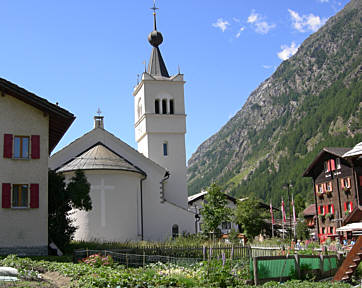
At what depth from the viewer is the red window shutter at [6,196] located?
24188 millimetres

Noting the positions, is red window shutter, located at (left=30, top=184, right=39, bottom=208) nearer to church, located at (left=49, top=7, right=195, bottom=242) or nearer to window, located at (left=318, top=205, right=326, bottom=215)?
church, located at (left=49, top=7, right=195, bottom=242)

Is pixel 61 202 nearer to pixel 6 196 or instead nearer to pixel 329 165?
pixel 6 196

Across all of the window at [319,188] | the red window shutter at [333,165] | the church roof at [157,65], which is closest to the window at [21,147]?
the church roof at [157,65]

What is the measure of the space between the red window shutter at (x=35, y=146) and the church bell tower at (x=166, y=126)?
77.9 feet

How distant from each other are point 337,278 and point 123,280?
7971mm

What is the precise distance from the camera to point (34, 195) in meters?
24.7

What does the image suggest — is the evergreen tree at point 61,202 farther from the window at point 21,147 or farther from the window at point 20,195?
the window at point 21,147

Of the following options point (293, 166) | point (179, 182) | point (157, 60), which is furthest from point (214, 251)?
point (293, 166)

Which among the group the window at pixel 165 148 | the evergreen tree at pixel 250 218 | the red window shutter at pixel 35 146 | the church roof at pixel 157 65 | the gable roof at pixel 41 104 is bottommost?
the evergreen tree at pixel 250 218

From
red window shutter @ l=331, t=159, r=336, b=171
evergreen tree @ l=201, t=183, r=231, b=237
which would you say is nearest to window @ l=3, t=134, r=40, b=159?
evergreen tree @ l=201, t=183, r=231, b=237

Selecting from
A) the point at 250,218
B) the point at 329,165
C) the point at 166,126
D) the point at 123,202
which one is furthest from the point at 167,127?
the point at 329,165

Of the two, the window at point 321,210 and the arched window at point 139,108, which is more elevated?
the arched window at point 139,108

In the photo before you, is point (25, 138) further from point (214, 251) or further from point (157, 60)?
point (157, 60)

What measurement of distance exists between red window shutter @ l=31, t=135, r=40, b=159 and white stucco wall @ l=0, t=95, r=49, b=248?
0.63 ft
